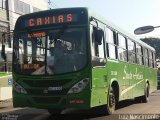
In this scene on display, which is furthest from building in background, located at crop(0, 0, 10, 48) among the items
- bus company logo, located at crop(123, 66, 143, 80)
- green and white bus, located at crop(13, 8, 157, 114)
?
green and white bus, located at crop(13, 8, 157, 114)

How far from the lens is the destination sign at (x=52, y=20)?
11.9 m

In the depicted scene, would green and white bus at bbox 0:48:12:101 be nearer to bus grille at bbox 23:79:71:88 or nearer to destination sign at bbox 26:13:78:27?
destination sign at bbox 26:13:78:27

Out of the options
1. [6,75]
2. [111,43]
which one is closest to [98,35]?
[111,43]

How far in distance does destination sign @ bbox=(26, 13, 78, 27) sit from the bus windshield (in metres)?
0.27

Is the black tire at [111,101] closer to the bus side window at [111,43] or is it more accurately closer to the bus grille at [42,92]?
the bus side window at [111,43]

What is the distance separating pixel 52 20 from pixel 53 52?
39.7 inches

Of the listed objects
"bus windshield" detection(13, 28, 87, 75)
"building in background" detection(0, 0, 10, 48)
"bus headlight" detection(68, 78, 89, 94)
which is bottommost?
"bus headlight" detection(68, 78, 89, 94)

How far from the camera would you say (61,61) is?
11578mm

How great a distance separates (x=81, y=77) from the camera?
11453 millimetres

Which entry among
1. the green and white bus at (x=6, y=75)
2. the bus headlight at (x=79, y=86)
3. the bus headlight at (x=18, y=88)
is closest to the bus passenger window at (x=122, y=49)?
the bus headlight at (x=79, y=86)

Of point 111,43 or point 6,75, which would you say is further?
point 6,75

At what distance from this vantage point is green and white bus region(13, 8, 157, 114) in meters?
11.5

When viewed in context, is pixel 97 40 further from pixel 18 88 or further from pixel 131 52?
pixel 131 52

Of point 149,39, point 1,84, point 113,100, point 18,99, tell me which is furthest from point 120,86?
point 149,39
